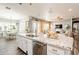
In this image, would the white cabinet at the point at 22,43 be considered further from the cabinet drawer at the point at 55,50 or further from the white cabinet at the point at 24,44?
the cabinet drawer at the point at 55,50

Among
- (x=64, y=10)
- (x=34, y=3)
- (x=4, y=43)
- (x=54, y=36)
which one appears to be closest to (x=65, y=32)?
(x=54, y=36)

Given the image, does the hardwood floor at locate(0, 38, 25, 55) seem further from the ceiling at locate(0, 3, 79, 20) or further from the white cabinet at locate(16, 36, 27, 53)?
the ceiling at locate(0, 3, 79, 20)

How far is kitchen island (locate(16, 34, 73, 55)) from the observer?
1.57m

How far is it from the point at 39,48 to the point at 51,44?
7.6 inches

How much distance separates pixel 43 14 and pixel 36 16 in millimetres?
106

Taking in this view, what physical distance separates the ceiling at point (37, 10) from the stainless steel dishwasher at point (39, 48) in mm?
403

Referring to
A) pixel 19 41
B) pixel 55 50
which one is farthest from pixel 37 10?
pixel 55 50

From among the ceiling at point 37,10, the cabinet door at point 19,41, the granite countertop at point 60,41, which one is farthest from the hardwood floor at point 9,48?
the ceiling at point 37,10

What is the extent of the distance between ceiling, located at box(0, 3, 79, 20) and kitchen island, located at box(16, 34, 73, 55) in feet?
0.97

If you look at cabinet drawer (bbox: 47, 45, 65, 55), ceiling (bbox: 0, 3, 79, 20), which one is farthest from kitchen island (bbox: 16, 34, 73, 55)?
ceiling (bbox: 0, 3, 79, 20)

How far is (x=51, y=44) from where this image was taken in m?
1.64

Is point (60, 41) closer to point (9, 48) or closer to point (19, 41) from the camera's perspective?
point (19, 41)

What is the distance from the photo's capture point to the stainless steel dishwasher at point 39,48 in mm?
1655

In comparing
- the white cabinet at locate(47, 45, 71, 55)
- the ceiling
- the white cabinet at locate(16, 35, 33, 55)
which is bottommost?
the white cabinet at locate(47, 45, 71, 55)
